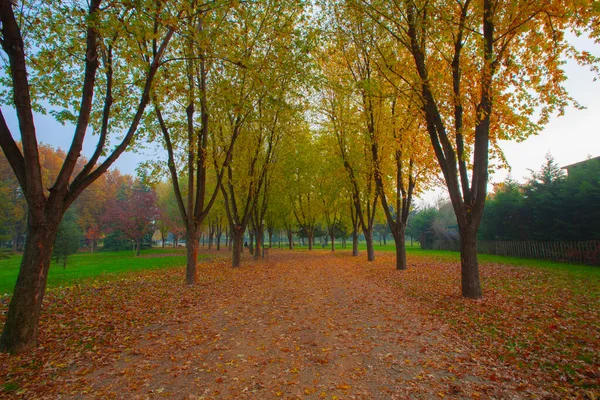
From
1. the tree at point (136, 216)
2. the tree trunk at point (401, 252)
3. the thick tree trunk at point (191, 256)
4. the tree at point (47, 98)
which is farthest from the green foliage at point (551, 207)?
the tree at point (136, 216)

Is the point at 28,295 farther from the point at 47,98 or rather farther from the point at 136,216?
the point at 136,216

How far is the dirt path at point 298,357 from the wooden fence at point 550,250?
46.4ft

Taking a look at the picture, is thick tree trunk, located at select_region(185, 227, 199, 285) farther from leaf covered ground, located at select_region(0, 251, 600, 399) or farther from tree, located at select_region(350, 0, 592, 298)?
tree, located at select_region(350, 0, 592, 298)

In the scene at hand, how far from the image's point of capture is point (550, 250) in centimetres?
1884

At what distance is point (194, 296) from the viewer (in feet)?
33.5

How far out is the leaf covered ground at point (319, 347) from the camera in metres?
4.01

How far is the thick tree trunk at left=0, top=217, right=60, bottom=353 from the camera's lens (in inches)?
210

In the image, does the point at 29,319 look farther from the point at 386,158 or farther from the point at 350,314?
the point at 386,158

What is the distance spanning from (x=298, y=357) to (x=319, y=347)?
0.57 m

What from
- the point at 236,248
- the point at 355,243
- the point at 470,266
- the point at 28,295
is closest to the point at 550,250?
the point at 355,243

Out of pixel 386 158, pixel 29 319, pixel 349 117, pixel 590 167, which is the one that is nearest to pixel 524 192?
pixel 590 167

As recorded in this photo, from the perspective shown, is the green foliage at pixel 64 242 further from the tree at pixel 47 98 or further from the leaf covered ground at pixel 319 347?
the tree at pixel 47 98

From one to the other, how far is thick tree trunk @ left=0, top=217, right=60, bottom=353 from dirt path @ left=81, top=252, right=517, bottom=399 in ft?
6.00

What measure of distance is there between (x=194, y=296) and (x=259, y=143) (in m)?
11.4
